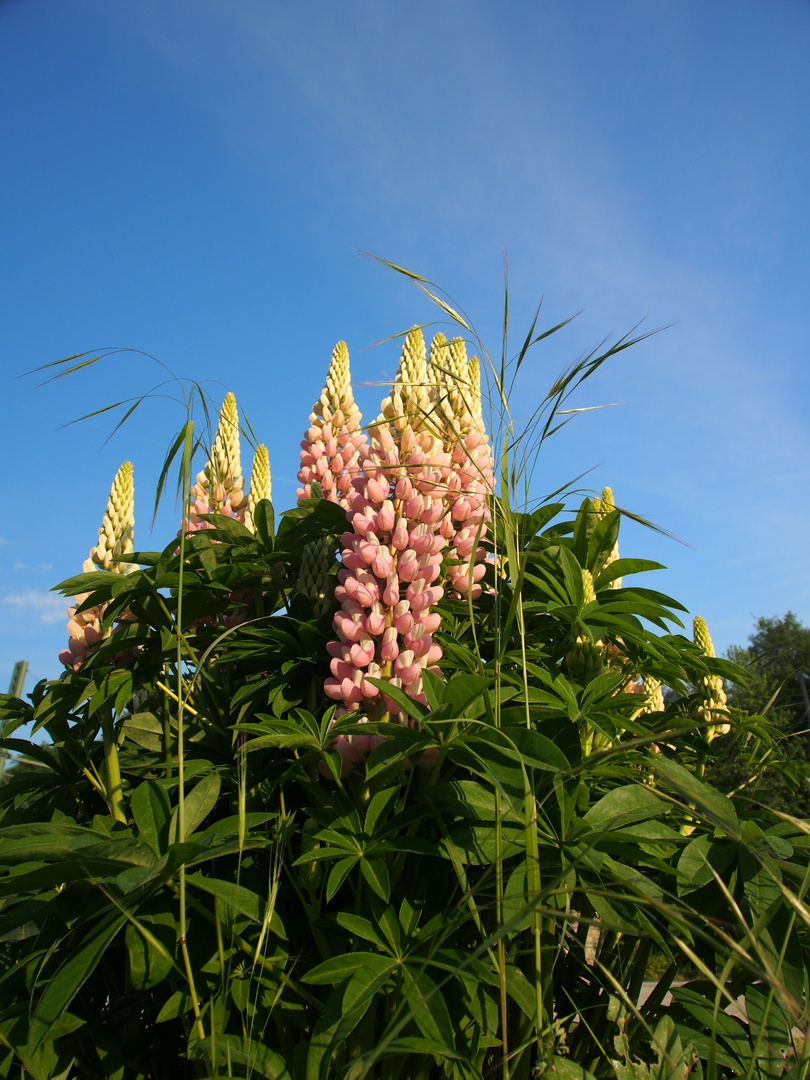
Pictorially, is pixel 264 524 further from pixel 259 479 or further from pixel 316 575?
pixel 259 479

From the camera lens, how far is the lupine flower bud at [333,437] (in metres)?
2.70

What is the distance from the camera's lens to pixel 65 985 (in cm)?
118

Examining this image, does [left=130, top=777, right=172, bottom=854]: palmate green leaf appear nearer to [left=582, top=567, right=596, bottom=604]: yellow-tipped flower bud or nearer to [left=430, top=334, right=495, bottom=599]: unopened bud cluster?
[left=430, top=334, right=495, bottom=599]: unopened bud cluster

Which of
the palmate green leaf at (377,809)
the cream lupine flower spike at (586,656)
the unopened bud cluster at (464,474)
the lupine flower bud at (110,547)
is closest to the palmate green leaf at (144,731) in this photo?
the lupine flower bud at (110,547)

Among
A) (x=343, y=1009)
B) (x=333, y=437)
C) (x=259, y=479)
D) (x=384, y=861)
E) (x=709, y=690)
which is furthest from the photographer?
(x=259, y=479)

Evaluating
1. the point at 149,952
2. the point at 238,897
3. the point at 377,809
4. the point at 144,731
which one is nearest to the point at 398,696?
the point at 377,809

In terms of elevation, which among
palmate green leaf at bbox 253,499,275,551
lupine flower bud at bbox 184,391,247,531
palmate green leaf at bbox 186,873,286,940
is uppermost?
lupine flower bud at bbox 184,391,247,531

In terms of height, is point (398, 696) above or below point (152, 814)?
above

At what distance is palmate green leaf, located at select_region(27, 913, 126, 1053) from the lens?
1.13m

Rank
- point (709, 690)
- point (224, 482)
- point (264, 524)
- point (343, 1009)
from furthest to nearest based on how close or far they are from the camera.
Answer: point (224, 482)
point (709, 690)
point (264, 524)
point (343, 1009)

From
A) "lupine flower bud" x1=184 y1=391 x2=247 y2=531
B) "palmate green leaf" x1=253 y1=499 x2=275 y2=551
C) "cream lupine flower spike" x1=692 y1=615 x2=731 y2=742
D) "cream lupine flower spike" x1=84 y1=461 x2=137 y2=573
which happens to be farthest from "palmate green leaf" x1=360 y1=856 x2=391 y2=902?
"lupine flower bud" x1=184 y1=391 x2=247 y2=531

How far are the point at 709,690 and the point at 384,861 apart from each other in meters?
1.71

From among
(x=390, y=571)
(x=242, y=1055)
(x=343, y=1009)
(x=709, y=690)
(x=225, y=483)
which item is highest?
(x=225, y=483)

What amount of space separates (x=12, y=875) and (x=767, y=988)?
1.60 meters
